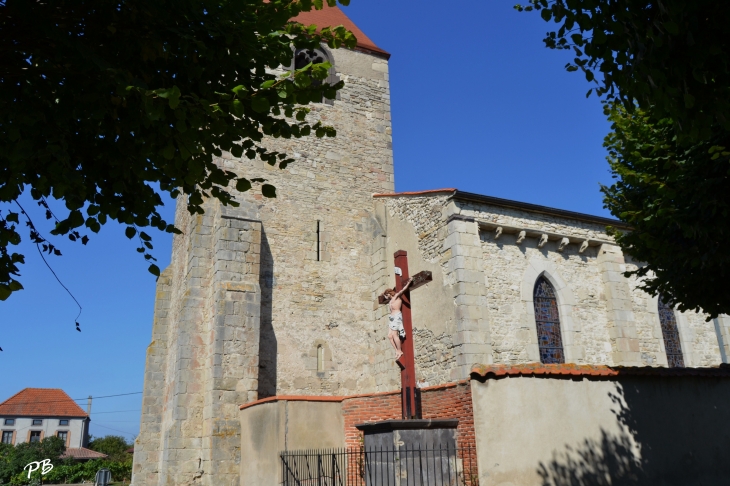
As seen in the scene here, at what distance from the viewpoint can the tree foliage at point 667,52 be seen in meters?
4.78

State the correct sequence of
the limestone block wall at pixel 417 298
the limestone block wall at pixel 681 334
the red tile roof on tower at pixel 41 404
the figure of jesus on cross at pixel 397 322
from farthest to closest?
the red tile roof on tower at pixel 41 404
the limestone block wall at pixel 681 334
the limestone block wall at pixel 417 298
the figure of jesus on cross at pixel 397 322

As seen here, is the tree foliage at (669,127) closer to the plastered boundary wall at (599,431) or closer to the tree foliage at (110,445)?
the plastered boundary wall at (599,431)

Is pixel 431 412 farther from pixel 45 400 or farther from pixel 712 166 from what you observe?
pixel 45 400

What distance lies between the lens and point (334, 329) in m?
14.2

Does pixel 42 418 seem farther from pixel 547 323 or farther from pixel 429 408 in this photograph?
pixel 429 408

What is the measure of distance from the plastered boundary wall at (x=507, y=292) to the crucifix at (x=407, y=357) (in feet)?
9.59

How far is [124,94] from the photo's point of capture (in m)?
4.22

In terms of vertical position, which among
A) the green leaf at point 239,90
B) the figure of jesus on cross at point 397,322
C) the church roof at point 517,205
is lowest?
the figure of jesus on cross at point 397,322

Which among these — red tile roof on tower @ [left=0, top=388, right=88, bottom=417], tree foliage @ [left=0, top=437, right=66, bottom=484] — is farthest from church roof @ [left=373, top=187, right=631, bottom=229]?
red tile roof on tower @ [left=0, top=388, right=88, bottom=417]

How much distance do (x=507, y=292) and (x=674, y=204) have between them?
4.66 meters

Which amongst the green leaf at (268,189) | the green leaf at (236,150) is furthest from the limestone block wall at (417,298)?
the green leaf at (236,150)

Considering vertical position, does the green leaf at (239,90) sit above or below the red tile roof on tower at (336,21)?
below

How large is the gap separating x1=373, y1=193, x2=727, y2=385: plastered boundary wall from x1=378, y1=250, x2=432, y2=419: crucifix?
9.59 feet

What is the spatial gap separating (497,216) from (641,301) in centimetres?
436
